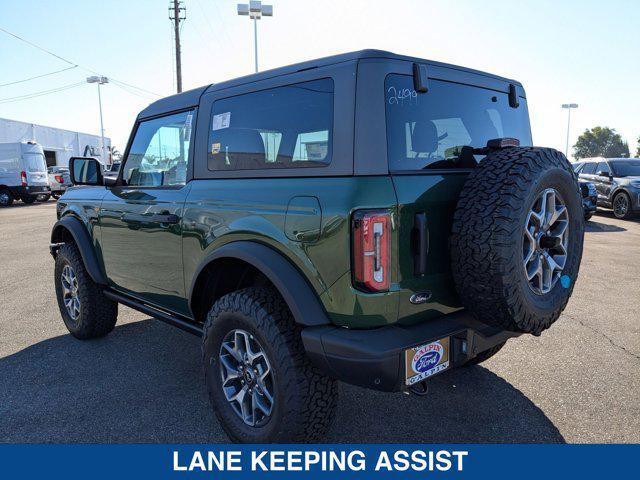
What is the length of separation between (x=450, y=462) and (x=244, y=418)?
1.10 meters

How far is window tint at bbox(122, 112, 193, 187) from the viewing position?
3170 millimetres

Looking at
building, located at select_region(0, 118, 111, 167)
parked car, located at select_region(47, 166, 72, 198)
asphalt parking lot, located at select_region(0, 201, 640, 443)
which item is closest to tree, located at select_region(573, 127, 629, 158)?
building, located at select_region(0, 118, 111, 167)

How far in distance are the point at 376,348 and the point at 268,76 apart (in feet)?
5.19

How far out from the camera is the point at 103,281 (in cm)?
389

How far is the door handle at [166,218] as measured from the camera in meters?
2.97

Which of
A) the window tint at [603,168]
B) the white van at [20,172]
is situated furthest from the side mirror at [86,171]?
the white van at [20,172]

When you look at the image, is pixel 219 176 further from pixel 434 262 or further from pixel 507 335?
pixel 507 335

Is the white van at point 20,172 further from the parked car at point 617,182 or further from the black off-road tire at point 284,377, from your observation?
the black off-road tire at point 284,377

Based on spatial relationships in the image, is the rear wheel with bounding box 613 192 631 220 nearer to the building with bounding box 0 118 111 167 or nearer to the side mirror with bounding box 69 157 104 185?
the side mirror with bounding box 69 157 104 185

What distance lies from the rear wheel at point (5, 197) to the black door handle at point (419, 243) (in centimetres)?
2294

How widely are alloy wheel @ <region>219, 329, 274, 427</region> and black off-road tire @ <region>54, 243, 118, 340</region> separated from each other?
198 cm

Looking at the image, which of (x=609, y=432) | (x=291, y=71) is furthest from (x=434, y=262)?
(x=609, y=432)

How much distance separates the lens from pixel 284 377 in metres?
2.26

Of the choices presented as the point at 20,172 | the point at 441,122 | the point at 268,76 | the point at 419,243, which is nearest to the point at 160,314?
the point at 268,76
